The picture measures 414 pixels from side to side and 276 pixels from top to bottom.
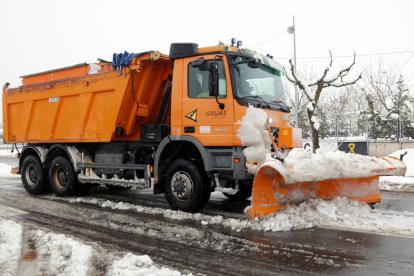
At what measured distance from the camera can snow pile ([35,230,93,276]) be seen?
385 centimetres

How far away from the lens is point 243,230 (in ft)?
17.1

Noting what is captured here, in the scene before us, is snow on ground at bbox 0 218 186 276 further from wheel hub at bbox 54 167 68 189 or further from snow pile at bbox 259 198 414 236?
wheel hub at bbox 54 167 68 189

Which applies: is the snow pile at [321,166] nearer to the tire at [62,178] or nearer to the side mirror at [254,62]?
the side mirror at [254,62]

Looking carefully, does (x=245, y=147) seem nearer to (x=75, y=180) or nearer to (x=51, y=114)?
(x=75, y=180)

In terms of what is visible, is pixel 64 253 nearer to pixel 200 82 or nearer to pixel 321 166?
pixel 200 82

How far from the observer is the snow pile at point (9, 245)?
4008mm

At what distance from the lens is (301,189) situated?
5.72m

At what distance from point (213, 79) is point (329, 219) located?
2696 mm

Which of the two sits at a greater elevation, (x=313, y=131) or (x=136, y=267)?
(x=313, y=131)

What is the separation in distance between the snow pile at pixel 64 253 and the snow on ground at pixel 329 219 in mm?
1830

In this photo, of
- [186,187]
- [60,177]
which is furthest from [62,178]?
[186,187]

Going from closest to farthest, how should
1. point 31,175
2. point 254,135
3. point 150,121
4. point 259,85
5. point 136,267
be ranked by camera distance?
point 136,267, point 254,135, point 259,85, point 150,121, point 31,175

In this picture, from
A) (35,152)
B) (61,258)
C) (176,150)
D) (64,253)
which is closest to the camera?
(61,258)

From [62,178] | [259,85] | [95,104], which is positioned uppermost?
[259,85]
